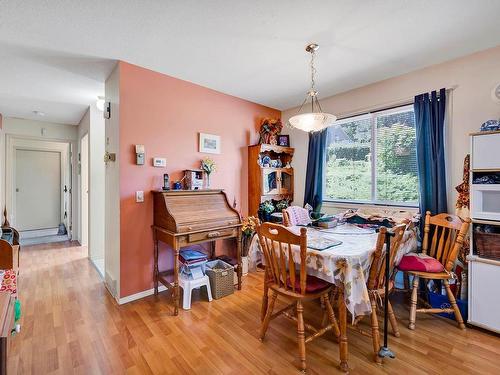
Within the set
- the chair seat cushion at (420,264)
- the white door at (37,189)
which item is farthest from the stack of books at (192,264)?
the white door at (37,189)

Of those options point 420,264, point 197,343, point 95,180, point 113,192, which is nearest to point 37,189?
point 95,180

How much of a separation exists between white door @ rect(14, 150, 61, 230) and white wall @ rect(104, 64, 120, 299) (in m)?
4.12

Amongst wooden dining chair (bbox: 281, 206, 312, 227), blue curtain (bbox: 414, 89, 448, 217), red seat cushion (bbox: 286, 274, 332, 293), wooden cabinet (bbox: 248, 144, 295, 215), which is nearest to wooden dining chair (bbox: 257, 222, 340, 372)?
red seat cushion (bbox: 286, 274, 332, 293)

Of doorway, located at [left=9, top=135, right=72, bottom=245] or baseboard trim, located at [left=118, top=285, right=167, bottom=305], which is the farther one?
doorway, located at [left=9, top=135, right=72, bottom=245]

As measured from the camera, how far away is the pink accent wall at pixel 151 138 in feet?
8.27

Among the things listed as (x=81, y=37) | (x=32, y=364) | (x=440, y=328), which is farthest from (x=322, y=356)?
(x=81, y=37)

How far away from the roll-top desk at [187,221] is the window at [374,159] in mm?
1609

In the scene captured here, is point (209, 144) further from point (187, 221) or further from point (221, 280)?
point (221, 280)

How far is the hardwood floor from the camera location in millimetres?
1636

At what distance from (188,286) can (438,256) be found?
2.40 m

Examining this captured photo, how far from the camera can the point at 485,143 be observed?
2.00 meters

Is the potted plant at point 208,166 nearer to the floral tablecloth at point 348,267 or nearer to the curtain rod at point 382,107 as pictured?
the floral tablecloth at point 348,267

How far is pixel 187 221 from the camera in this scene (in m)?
2.44

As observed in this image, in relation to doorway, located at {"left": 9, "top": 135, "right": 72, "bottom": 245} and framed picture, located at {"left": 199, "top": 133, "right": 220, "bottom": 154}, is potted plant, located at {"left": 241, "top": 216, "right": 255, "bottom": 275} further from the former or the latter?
doorway, located at {"left": 9, "top": 135, "right": 72, "bottom": 245}
